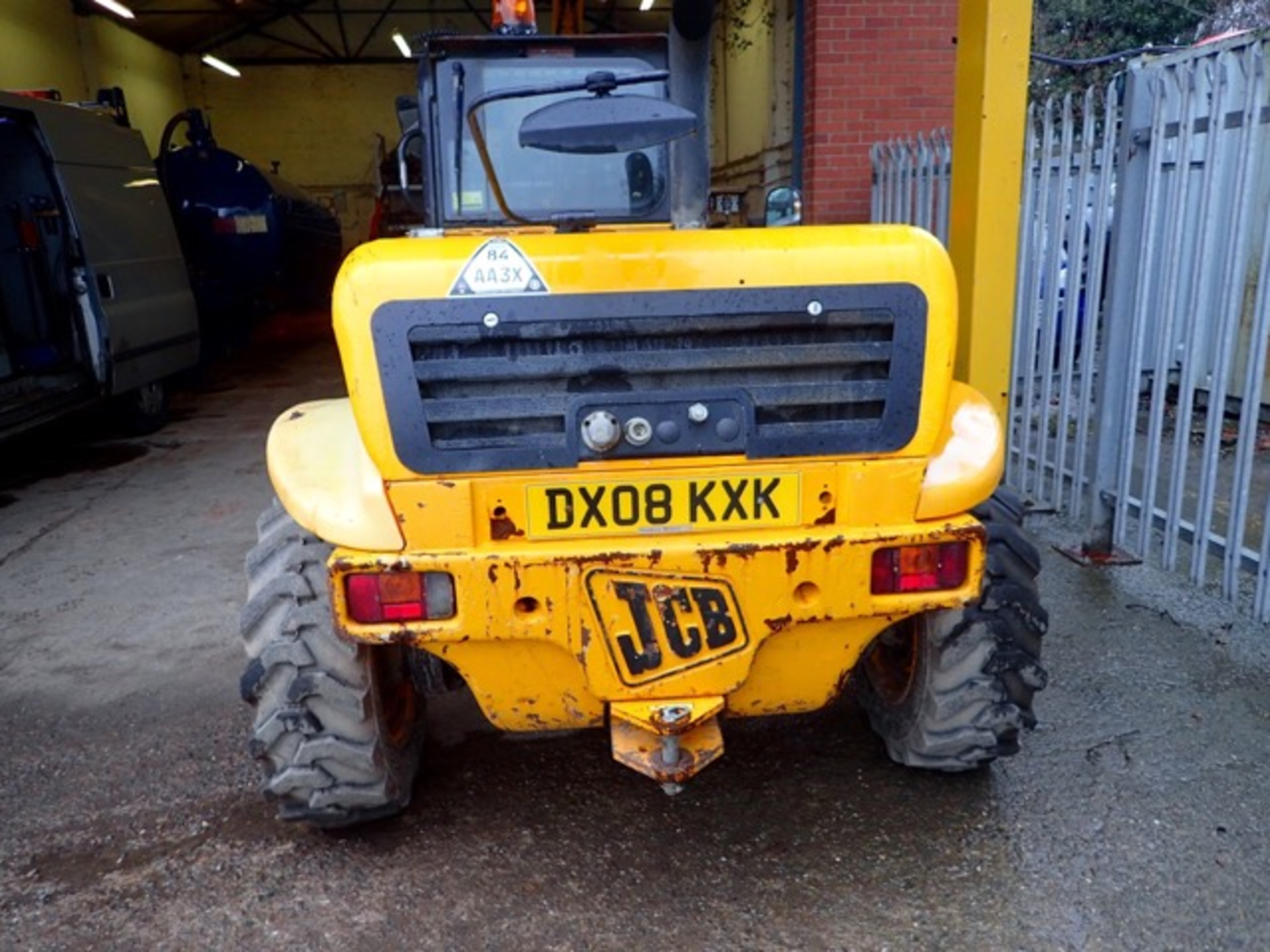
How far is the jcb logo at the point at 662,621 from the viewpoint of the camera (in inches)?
98.8

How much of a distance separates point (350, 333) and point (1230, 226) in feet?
11.8

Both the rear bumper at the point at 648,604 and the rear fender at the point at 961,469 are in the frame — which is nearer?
the rear bumper at the point at 648,604

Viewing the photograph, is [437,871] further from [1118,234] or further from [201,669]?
[1118,234]

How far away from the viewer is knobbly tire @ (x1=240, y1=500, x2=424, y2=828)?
2.76 metres

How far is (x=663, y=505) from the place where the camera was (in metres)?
2.52

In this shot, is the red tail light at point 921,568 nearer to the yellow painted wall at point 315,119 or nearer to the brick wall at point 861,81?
the brick wall at point 861,81

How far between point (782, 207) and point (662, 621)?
191 centimetres

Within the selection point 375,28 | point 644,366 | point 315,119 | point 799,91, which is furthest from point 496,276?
point 315,119

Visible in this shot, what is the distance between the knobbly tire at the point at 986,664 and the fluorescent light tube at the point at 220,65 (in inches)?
936

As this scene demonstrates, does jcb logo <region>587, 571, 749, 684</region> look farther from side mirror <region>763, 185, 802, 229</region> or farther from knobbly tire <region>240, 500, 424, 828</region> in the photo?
side mirror <region>763, 185, 802, 229</region>

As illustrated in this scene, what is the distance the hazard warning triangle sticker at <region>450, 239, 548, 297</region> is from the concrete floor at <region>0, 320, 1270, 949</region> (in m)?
1.62

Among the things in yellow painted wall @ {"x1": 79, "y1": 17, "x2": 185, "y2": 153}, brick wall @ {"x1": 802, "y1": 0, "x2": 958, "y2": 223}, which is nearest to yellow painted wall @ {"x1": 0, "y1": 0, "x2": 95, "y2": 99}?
yellow painted wall @ {"x1": 79, "y1": 17, "x2": 185, "y2": 153}

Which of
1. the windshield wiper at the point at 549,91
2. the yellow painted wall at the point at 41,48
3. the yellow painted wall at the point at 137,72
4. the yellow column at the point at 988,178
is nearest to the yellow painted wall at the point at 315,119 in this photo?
the yellow painted wall at the point at 137,72

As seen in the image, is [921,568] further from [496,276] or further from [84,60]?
[84,60]
